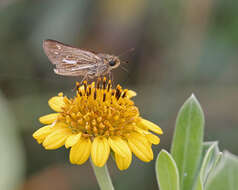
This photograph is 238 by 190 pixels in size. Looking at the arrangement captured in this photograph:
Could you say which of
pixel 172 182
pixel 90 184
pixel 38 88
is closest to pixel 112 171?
pixel 90 184

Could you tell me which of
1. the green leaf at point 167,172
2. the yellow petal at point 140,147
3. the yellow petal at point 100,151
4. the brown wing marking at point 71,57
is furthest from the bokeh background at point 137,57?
the green leaf at point 167,172

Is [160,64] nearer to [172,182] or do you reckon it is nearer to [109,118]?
[109,118]

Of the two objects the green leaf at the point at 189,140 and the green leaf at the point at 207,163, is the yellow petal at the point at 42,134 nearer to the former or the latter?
the green leaf at the point at 189,140

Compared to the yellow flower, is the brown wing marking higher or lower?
higher

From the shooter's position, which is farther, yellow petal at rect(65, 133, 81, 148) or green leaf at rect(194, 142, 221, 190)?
yellow petal at rect(65, 133, 81, 148)

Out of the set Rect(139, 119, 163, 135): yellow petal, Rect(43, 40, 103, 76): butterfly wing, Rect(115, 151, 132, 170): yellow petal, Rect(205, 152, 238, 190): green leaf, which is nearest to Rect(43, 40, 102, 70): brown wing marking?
Rect(43, 40, 103, 76): butterfly wing

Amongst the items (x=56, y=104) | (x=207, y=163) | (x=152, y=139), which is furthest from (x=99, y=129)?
(x=207, y=163)

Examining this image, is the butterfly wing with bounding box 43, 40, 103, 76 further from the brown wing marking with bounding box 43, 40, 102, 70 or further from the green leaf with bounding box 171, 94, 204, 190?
the green leaf with bounding box 171, 94, 204, 190

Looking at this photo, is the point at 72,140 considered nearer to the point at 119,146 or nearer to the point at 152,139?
the point at 119,146
